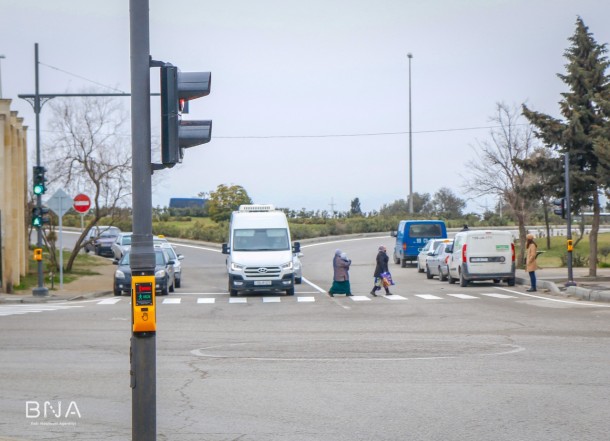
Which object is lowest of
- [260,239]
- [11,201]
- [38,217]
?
[260,239]

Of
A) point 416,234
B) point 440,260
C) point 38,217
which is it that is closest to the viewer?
point 38,217

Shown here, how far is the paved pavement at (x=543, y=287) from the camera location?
1042 inches

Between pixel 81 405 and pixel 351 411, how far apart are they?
302 centimetres

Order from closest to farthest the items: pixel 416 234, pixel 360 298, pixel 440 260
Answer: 1. pixel 360 298
2. pixel 440 260
3. pixel 416 234

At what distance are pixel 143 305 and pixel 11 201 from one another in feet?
92.2

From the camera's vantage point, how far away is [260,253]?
29641mm

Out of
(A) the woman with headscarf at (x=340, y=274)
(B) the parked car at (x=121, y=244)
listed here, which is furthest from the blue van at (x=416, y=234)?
(A) the woman with headscarf at (x=340, y=274)

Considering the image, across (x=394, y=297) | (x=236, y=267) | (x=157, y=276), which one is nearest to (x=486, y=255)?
(x=394, y=297)

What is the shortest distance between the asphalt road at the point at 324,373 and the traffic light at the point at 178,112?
2.96 metres

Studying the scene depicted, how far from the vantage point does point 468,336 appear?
1705cm

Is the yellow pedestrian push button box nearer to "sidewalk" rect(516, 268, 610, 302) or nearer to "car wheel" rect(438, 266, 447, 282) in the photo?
"sidewalk" rect(516, 268, 610, 302)

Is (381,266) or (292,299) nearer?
(292,299)

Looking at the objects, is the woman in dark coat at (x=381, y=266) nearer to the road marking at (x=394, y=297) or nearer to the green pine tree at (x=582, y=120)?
the road marking at (x=394, y=297)

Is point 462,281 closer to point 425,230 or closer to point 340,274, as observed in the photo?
point 340,274
